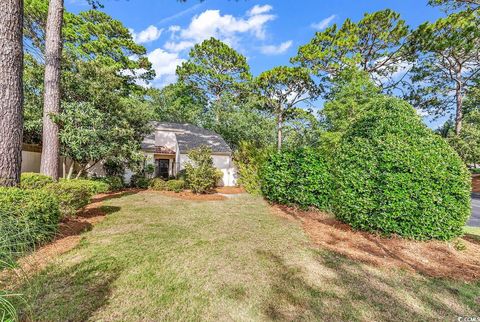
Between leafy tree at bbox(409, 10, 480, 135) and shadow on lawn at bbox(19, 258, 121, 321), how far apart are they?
1730cm

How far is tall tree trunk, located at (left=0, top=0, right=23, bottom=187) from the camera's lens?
14.3 feet

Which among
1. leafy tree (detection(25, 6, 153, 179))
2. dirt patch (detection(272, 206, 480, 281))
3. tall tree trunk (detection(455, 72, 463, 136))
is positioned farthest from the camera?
tall tree trunk (detection(455, 72, 463, 136))

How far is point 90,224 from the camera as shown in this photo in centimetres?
561

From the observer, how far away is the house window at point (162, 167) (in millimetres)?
16453

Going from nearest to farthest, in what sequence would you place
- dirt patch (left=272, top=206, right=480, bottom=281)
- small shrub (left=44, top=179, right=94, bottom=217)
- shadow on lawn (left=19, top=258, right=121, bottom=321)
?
shadow on lawn (left=19, top=258, right=121, bottom=321), dirt patch (left=272, top=206, right=480, bottom=281), small shrub (left=44, top=179, right=94, bottom=217)

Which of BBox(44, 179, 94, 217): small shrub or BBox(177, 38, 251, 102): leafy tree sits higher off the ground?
BBox(177, 38, 251, 102): leafy tree

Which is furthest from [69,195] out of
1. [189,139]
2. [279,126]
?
[279,126]

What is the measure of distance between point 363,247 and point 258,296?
3089mm

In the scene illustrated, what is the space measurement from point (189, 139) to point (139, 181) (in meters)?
6.01

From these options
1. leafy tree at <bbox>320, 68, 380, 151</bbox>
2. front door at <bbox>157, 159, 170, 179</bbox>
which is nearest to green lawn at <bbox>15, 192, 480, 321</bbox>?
leafy tree at <bbox>320, 68, 380, 151</bbox>

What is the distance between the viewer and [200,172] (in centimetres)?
1231

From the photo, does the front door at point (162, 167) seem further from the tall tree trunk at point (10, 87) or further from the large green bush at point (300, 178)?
the tall tree trunk at point (10, 87)

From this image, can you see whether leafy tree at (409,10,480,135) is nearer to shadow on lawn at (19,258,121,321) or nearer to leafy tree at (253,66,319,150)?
leafy tree at (253,66,319,150)

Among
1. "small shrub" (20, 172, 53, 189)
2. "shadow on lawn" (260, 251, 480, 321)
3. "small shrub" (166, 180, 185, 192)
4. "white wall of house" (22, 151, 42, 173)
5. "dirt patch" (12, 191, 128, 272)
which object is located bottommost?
"shadow on lawn" (260, 251, 480, 321)
